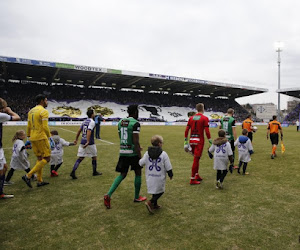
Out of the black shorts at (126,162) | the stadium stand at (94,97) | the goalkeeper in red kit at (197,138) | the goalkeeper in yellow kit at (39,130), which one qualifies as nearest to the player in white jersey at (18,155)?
the goalkeeper in yellow kit at (39,130)

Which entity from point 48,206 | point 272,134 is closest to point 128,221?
point 48,206

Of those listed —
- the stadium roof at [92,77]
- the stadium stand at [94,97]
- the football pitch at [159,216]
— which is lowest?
the football pitch at [159,216]

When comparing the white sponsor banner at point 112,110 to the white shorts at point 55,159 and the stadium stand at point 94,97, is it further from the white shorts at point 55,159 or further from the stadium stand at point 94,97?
the white shorts at point 55,159

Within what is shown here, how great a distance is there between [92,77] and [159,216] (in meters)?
40.0

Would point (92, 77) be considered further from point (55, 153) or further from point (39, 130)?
point (39, 130)

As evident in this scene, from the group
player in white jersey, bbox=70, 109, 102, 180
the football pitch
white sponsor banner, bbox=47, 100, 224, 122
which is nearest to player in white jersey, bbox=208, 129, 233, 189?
the football pitch

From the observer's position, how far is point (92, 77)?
40781 millimetres

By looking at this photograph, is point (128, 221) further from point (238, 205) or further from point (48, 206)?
point (238, 205)

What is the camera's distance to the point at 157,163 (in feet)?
12.7

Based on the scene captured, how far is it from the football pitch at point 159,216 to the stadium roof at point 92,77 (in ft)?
99.2

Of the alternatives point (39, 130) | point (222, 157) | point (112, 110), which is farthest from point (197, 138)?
point (112, 110)

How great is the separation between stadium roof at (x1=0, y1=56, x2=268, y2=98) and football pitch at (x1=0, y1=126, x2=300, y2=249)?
1190 inches

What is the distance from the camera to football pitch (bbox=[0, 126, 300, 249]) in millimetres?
2939

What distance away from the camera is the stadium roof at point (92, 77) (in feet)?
107
